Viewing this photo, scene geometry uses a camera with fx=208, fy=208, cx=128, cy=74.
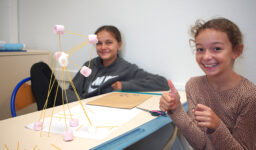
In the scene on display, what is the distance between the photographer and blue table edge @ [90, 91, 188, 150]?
2.01ft

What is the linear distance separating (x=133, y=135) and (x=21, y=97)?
0.74 metres

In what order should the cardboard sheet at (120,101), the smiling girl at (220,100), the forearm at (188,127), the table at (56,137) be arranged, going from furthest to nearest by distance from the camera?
1. the cardboard sheet at (120,101)
2. the forearm at (188,127)
3. the smiling girl at (220,100)
4. the table at (56,137)

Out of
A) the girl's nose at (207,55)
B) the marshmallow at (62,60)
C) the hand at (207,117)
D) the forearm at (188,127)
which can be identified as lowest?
the forearm at (188,127)

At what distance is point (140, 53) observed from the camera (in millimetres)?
1698

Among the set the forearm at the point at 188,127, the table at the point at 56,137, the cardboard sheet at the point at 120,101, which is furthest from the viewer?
the cardboard sheet at the point at 120,101

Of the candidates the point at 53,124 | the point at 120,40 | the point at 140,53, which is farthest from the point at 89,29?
the point at 53,124

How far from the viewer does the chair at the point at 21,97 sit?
108cm

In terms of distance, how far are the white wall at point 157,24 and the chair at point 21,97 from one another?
850mm

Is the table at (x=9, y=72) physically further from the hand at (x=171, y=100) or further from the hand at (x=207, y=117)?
the hand at (x=207, y=117)

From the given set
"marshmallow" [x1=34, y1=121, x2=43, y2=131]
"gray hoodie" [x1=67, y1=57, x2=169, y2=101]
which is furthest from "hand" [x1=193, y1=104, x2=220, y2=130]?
"gray hoodie" [x1=67, y1=57, x2=169, y2=101]

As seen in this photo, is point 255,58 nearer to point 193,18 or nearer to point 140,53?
point 193,18

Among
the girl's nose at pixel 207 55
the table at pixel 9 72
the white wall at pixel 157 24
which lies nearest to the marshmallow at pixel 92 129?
the girl's nose at pixel 207 55

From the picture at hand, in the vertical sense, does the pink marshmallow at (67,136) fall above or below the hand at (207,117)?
below

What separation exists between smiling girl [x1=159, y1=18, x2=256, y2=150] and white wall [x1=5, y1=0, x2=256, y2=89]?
21.7 inches
